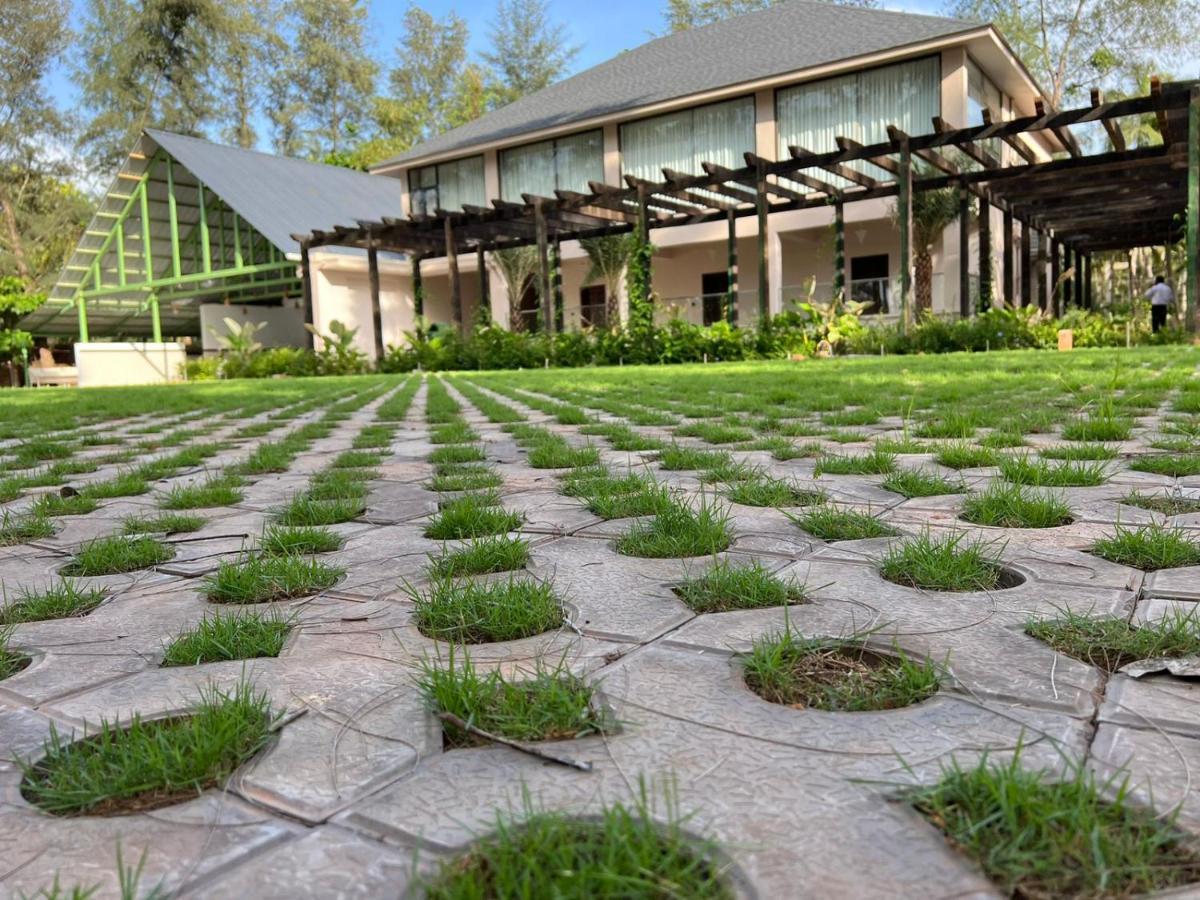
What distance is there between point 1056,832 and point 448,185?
2616 centimetres

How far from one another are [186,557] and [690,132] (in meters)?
20.2

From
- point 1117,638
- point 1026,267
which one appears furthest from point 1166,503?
point 1026,267

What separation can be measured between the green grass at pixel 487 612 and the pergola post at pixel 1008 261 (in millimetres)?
19269

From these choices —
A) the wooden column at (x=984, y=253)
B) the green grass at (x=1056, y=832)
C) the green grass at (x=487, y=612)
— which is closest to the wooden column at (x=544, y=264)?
the wooden column at (x=984, y=253)

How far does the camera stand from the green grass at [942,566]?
182 centimetres

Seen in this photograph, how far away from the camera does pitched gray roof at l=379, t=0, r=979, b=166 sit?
60.4 feet

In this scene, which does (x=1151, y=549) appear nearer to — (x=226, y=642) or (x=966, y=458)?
(x=966, y=458)

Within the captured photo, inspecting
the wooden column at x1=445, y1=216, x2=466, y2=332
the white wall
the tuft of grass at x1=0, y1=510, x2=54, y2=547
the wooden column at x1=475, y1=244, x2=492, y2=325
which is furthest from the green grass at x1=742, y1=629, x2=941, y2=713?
the white wall

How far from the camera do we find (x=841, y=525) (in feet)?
7.74

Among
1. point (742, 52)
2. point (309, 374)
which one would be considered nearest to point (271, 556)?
point (309, 374)

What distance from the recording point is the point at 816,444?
13.0 feet

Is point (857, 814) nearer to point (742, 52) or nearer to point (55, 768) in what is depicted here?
point (55, 768)

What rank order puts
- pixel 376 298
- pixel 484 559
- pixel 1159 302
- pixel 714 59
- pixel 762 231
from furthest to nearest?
pixel 714 59 < pixel 376 298 < pixel 1159 302 < pixel 762 231 < pixel 484 559

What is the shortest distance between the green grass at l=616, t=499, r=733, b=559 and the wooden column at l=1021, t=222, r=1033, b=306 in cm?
2037
